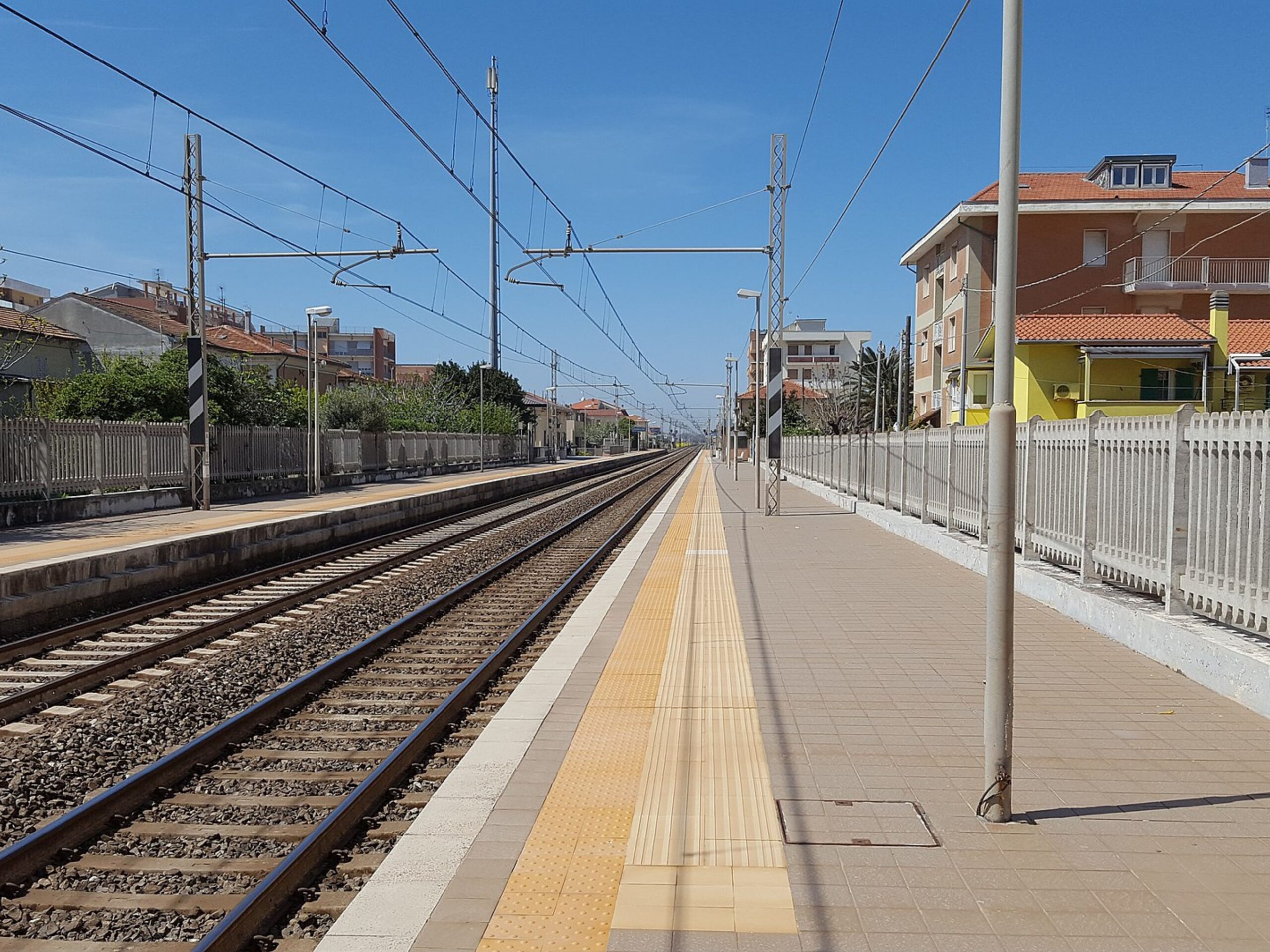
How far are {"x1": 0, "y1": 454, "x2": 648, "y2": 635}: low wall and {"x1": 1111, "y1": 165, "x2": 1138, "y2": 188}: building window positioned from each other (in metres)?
40.6

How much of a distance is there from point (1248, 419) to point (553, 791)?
499 centimetres

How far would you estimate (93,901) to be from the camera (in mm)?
4109

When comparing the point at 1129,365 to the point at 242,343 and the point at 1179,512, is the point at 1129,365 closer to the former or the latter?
the point at 1179,512

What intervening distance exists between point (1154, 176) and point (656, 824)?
5388cm

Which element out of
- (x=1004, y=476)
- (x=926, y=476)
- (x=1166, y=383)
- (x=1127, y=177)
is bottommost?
(x=926, y=476)

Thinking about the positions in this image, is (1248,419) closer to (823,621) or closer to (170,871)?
(823,621)

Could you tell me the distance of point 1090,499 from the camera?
30.5 feet

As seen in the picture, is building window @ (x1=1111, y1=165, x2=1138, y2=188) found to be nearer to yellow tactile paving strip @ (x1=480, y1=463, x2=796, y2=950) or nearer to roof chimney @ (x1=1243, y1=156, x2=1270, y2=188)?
roof chimney @ (x1=1243, y1=156, x2=1270, y2=188)

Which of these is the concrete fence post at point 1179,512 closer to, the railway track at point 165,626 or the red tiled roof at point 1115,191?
the railway track at point 165,626

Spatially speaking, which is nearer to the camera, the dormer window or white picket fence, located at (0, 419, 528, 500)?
white picket fence, located at (0, 419, 528, 500)

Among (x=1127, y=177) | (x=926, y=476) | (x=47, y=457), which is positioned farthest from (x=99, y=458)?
(x=1127, y=177)

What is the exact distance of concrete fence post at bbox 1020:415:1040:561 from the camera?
36.3ft

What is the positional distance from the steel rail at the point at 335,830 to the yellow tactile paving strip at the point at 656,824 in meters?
0.91

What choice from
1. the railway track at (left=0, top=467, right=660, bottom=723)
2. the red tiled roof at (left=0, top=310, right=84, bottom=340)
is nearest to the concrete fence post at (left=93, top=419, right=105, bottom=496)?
the railway track at (left=0, top=467, right=660, bottom=723)
